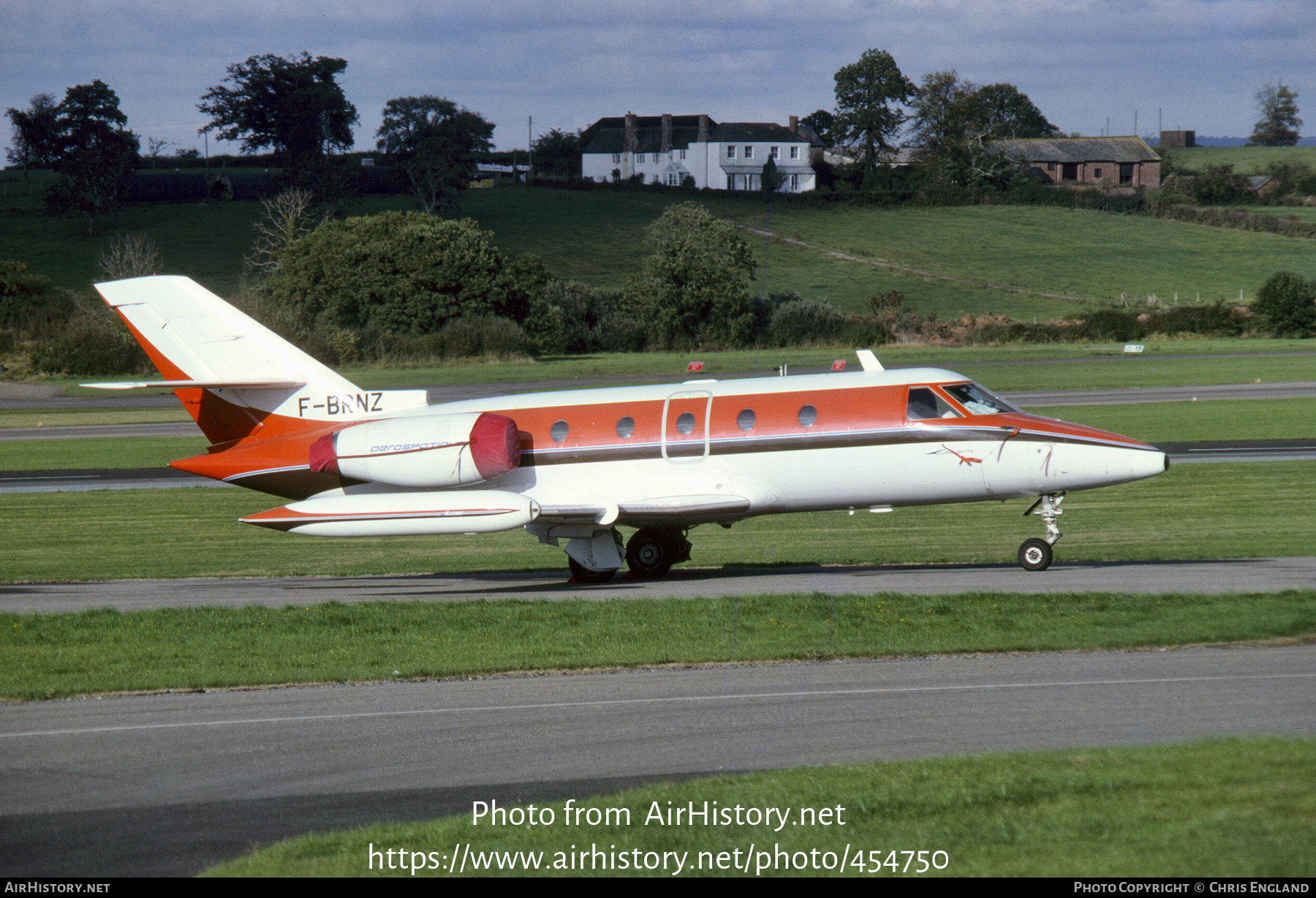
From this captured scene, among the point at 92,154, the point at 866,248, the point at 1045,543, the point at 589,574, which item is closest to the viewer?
the point at 1045,543

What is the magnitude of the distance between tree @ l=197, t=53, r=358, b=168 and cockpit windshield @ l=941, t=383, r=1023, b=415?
383ft

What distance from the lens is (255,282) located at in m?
97.8

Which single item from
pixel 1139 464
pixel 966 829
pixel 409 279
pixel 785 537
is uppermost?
pixel 409 279

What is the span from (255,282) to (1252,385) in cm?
7247

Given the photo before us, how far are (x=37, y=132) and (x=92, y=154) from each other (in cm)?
1759

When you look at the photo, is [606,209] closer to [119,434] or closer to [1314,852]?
[119,434]

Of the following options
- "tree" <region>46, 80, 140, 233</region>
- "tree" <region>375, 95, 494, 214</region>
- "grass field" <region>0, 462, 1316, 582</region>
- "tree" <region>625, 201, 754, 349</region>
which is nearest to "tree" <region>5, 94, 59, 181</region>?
"tree" <region>46, 80, 140, 233</region>

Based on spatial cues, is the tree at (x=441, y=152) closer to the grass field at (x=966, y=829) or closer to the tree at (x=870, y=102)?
the tree at (x=870, y=102)

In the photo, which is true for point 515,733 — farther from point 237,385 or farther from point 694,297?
point 694,297

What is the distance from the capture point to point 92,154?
395 ft

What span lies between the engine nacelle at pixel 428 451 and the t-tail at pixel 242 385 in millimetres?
797

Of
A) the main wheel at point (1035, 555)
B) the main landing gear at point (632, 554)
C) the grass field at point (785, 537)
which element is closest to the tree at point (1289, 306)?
the grass field at point (785, 537)

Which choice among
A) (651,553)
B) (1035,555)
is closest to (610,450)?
(651,553)

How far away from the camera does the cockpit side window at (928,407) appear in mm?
19375
